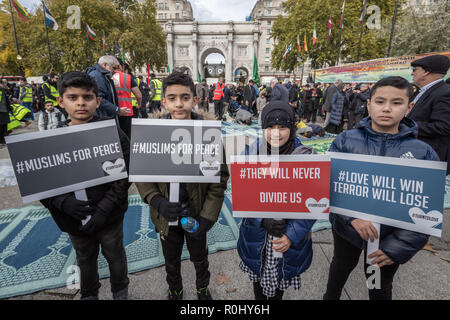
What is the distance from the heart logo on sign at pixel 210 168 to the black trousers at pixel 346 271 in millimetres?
1159

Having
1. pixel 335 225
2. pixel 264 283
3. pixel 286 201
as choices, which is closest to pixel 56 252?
pixel 264 283

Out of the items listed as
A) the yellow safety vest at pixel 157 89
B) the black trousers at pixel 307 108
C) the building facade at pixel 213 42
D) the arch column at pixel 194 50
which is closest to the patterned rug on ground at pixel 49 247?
the yellow safety vest at pixel 157 89

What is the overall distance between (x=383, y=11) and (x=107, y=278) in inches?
1214

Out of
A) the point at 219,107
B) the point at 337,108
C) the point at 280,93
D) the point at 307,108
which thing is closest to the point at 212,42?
the point at 219,107

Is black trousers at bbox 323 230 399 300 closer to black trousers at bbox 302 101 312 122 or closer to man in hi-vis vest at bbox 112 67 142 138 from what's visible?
man in hi-vis vest at bbox 112 67 142 138

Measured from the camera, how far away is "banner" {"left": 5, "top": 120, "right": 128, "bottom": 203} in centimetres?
144

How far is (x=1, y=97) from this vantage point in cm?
688

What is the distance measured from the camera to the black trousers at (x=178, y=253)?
6.09ft

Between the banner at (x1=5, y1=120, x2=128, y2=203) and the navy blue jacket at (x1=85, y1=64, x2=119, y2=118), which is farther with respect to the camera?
the navy blue jacket at (x1=85, y1=64, x2=119, y2=118)

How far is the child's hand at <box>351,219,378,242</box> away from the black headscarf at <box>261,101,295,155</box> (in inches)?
25.9

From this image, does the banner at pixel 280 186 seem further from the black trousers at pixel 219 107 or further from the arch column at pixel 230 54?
the arch column at pixel 230 54

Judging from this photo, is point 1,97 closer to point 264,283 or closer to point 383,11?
point 264,283

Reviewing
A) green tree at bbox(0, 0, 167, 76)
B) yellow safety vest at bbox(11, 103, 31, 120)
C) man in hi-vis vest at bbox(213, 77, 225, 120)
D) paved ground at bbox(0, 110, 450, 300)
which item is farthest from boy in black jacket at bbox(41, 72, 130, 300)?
green tree at bbox(0, 0, 167, 76)

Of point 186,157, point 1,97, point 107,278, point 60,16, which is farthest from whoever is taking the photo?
point 60,16
